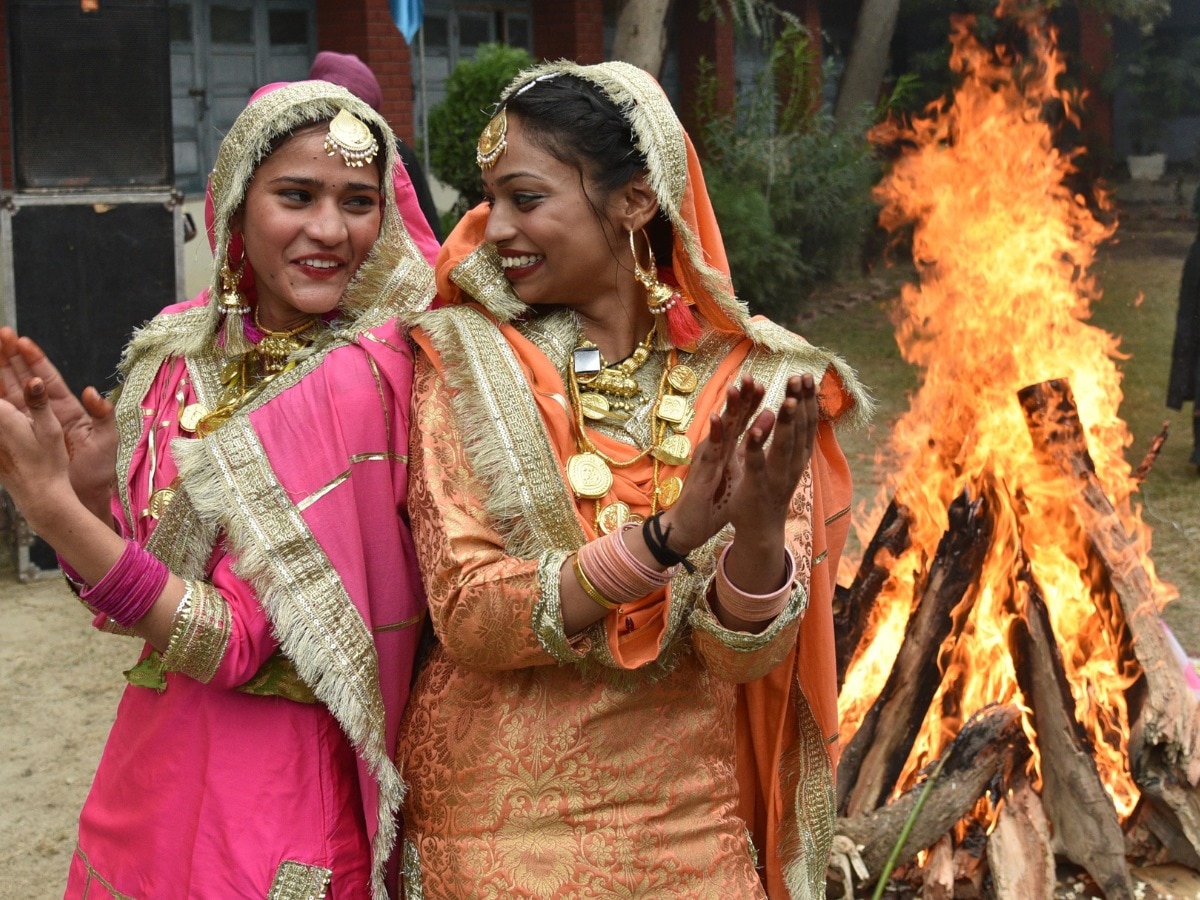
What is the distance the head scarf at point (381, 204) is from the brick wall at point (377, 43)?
948cm

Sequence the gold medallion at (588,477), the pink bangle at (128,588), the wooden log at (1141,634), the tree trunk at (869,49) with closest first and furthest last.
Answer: the pink bangle at (128,588), the gold medallion at (588,477), the wooden log at (1141,634), the tree trunk at (869,49)

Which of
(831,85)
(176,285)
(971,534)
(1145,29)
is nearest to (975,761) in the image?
(971,534)

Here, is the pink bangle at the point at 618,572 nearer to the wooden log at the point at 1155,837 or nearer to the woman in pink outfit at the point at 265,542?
the woman in pink outfit at the point at 265,542

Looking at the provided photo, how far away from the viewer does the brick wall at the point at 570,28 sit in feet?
46.4

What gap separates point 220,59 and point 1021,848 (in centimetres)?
1039

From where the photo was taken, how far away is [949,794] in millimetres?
3963

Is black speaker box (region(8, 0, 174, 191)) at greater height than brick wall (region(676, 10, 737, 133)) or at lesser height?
lesser

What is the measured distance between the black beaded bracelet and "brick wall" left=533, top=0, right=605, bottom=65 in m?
12.7

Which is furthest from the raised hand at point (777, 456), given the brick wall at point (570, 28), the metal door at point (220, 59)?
the brick wall at point (570, 28)

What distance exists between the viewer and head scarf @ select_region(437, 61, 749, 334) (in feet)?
7.63

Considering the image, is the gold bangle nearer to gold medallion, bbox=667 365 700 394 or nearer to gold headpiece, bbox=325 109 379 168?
gold medallion, bbox=667 365 700 394

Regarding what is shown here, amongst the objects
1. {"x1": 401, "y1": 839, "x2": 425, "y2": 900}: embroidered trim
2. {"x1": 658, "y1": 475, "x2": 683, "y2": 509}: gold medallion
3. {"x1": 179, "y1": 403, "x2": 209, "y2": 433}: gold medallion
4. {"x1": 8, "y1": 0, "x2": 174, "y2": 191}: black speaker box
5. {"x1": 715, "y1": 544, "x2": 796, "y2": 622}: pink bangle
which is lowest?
{"x1": 401, "y1": 839, "x2": 425, "y2": 900}: embroidered trim

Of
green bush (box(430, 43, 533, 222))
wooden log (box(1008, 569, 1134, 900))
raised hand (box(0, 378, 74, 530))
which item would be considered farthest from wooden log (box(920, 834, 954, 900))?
green bush (box(430, 43, 533, 222))

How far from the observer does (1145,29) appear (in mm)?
15781
